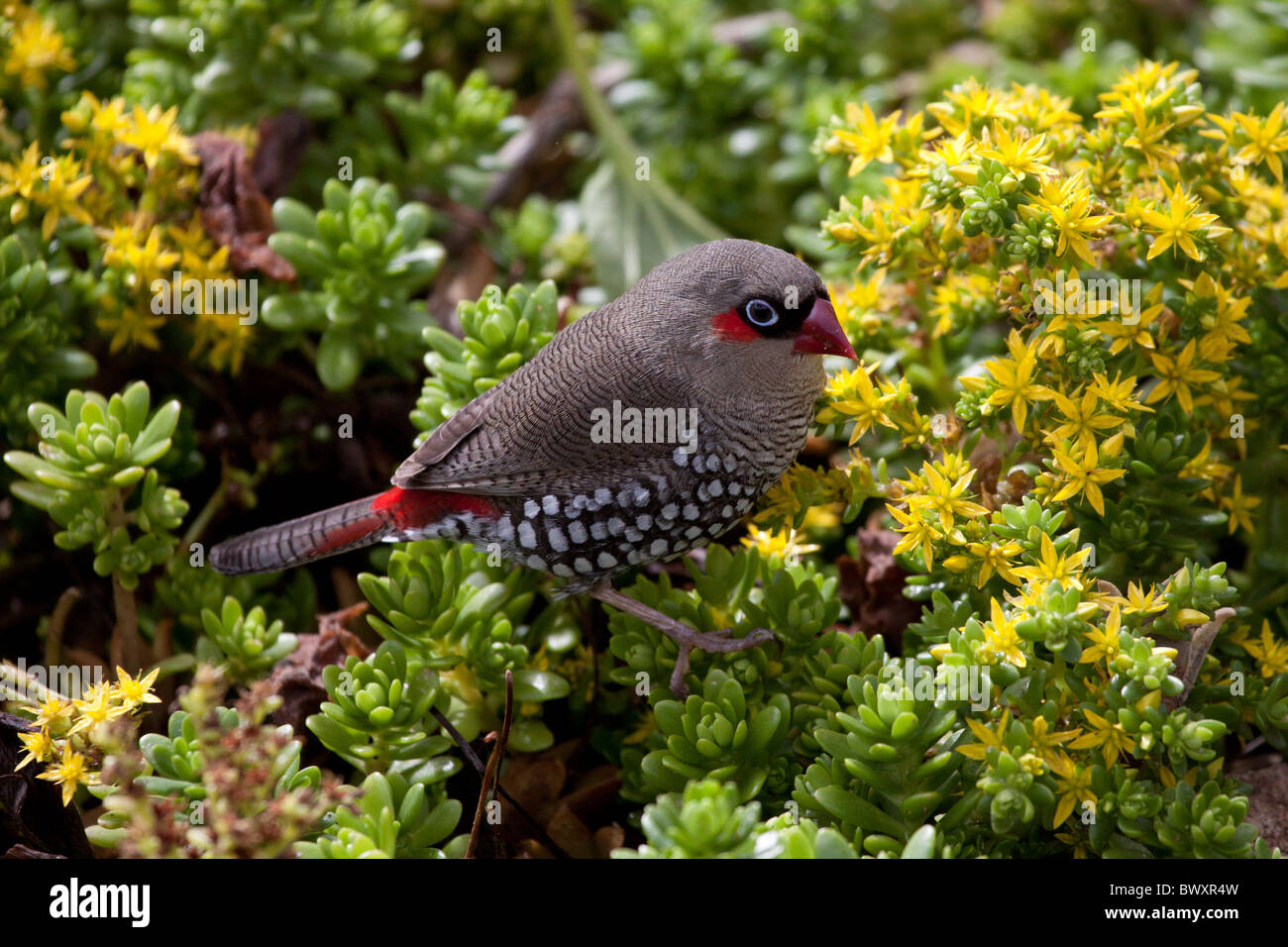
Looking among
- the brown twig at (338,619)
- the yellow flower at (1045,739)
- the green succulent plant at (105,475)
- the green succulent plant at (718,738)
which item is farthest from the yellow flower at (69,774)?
the yellow flower at (1045,739)

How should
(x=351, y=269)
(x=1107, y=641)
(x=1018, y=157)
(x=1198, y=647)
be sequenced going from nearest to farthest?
(x=1107, y=641) < (x=1198, y=647) < (x=1018, y=157) < (x=351, y=269)

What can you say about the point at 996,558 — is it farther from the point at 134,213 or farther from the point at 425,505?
the point at 134,213

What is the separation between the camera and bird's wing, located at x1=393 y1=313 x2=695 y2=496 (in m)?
2.42

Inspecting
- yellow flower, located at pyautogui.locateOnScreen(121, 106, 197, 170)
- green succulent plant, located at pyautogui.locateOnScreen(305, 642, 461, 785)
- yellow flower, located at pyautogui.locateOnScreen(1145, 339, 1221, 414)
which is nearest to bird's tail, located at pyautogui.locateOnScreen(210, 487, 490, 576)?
green succulent plant, located at pyautogui.locateOnScreen(305, 642, 461, 785)

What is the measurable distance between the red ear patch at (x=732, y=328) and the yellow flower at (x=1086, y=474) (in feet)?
2.12

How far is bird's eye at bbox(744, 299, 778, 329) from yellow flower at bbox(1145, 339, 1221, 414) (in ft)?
2.49

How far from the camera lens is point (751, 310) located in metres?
2.38

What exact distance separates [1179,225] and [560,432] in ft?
4.24

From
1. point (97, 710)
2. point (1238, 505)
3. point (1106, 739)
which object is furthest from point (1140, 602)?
point (97, 710)

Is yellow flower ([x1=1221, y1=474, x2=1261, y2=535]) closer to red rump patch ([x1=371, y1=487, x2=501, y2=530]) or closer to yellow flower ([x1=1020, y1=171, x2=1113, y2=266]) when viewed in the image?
yellow flower ([x1=1020, y1=171, x2=1113, y2=266])

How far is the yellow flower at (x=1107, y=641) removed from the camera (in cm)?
198

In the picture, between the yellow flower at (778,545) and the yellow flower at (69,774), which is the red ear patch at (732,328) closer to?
the yellow flower at (778,545)
